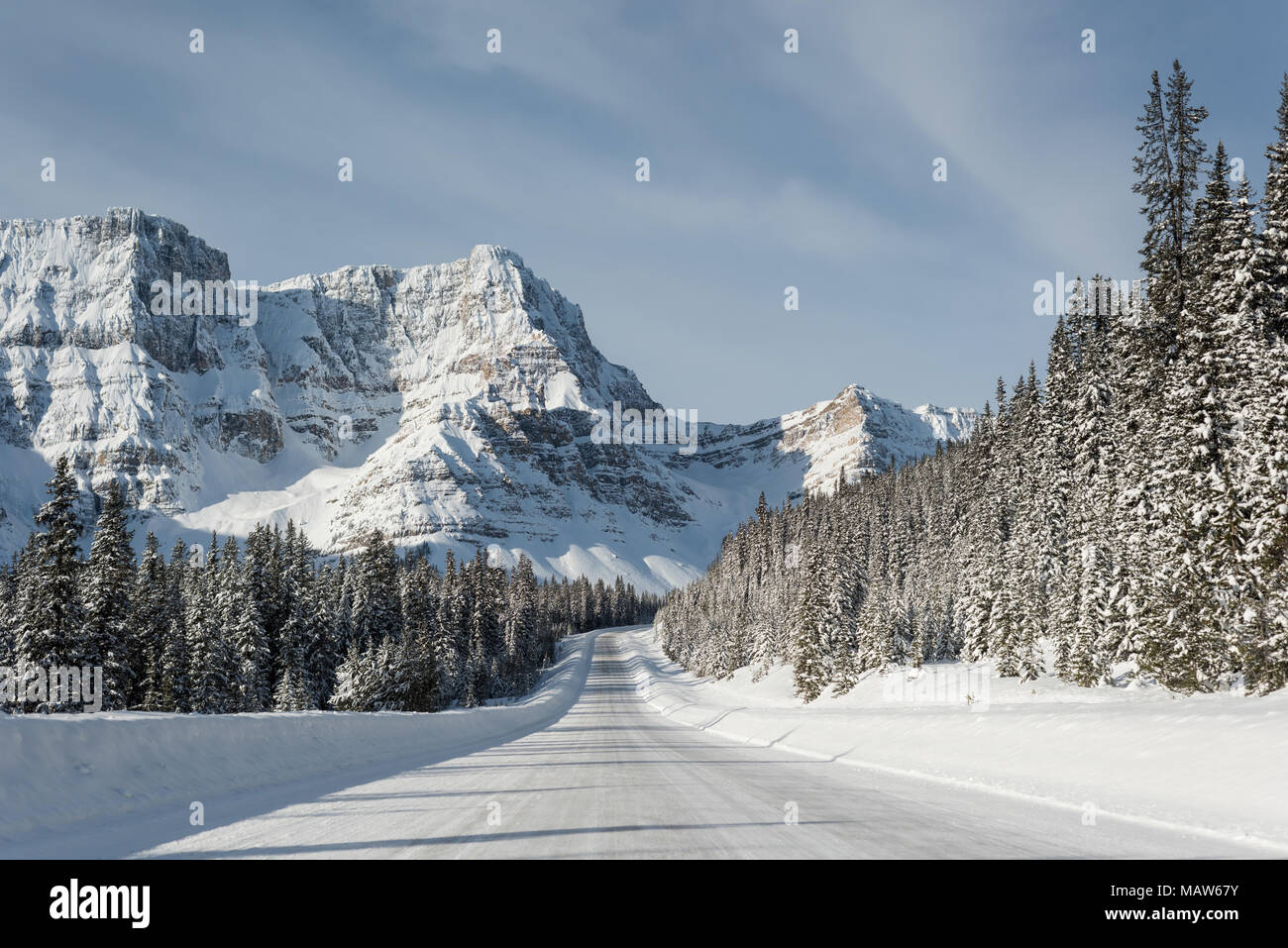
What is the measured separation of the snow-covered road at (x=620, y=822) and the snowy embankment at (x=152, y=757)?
426mm

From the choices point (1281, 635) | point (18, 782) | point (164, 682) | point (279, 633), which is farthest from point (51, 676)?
point (1281, 635)

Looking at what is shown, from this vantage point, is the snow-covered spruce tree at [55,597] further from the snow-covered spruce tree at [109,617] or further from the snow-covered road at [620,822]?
the snow-covered road at [620,822]

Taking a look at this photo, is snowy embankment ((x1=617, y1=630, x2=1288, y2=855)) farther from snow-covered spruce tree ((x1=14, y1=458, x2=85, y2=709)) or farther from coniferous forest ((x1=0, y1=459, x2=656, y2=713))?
snow-covered spruce tree ((x1=14, y1=458, x2=85, y2=709))

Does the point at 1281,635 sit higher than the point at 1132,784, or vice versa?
the point at 1281,635

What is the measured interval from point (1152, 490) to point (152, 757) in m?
33.1

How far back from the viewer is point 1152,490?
2952 centimetres

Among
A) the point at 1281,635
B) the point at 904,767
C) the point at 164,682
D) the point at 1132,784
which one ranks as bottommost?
the point at 164,682

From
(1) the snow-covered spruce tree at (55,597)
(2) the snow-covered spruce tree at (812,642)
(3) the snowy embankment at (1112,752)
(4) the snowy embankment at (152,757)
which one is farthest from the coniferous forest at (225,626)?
(3) the snowy embankment at (1112,752)

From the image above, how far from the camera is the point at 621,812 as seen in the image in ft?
33.1

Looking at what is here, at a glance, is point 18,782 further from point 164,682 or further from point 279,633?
point 279,633

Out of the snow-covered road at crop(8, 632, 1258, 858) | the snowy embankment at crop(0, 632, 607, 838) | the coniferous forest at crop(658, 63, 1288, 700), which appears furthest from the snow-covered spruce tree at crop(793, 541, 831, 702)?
the snowy embankment at crop(0, 632, 607, 838)

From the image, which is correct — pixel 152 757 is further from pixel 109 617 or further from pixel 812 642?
pixel 812 642

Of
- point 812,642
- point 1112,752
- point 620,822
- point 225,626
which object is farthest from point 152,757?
point 812,642
